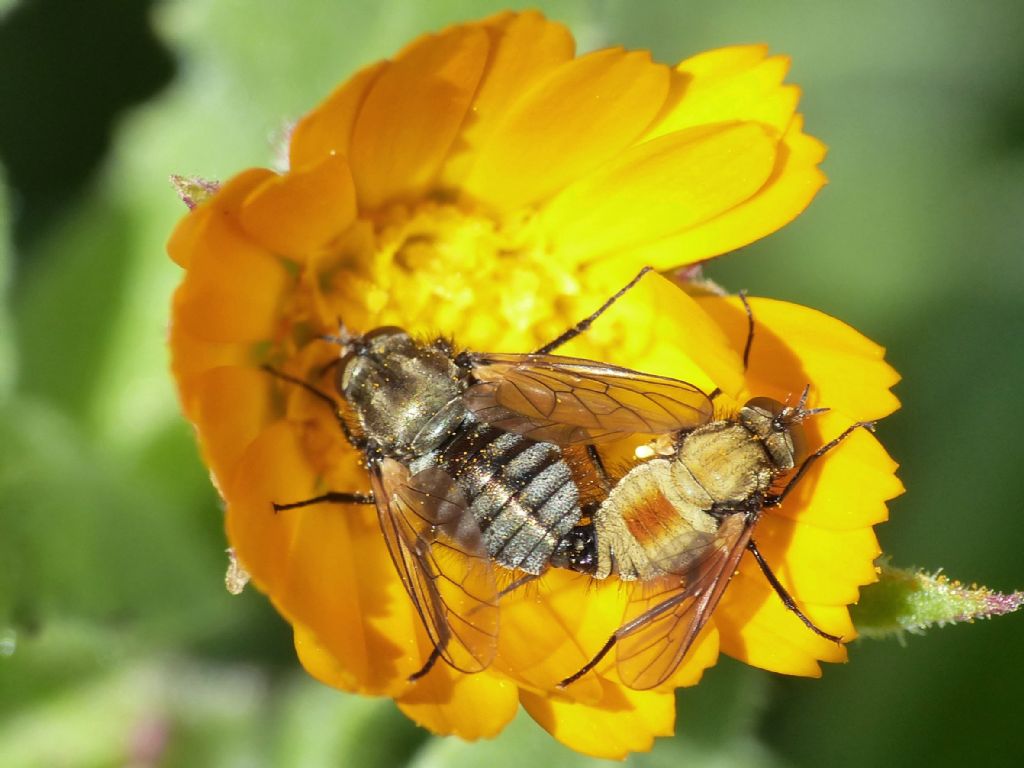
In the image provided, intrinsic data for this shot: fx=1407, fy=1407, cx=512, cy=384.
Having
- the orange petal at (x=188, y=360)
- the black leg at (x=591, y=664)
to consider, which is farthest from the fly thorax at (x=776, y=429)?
the orange petal at (x=188, y=360)

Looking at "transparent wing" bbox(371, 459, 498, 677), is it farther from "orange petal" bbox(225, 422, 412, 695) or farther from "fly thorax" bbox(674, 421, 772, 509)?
"fly thorax" bbox(674, 421, 772, 509)

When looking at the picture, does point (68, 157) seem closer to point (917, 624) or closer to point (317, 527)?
point (317, 527)

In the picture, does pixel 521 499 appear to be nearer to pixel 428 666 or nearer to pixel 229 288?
pixel 428 666

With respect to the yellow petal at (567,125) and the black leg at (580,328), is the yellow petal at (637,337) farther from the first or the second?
the yellow petal at (567,125)

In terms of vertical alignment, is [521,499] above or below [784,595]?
above

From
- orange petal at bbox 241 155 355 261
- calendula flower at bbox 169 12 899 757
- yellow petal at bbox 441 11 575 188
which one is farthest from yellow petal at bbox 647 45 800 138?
orange petal at bbox 241 155 355 261

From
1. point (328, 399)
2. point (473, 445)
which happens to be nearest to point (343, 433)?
point (328, 399)

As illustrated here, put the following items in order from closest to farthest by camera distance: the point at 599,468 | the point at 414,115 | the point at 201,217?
the point at 201,217 → the point at 414,115 → the point at 599,468
